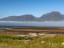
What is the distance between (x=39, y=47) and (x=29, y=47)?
2.85ft

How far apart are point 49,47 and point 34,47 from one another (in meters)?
1.13

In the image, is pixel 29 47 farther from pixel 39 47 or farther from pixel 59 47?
pixel 59 47

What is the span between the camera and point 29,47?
16328 millimetres

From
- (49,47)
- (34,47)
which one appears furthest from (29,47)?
(49,47)

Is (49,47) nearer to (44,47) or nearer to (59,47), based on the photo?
(44,47)

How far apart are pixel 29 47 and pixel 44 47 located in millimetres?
1233

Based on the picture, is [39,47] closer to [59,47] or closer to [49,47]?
[49,47]

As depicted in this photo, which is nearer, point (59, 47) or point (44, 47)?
point (44, 47)

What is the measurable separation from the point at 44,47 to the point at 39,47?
0.37 m

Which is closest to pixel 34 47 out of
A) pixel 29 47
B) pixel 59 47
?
pixel 29 47

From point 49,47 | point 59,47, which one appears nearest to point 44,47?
point 49,47

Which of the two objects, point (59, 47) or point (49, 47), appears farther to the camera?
point (59, 47)

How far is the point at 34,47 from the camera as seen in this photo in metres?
16.1

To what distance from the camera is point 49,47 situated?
1558cm
